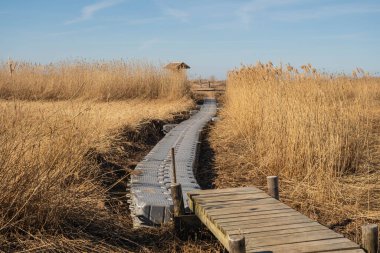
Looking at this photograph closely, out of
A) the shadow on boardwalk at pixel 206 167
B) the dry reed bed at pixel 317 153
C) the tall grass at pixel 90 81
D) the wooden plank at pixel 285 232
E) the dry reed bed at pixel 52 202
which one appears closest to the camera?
the wooden plank at pixel 285 232

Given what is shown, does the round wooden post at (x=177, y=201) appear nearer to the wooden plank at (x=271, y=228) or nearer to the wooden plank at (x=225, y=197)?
the wooden plank at (x=225, y=197)

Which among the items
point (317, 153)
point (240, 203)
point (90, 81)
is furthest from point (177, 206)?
point (90, 81)

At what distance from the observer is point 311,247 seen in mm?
2631

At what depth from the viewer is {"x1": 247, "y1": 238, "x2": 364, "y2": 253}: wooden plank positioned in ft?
8.53

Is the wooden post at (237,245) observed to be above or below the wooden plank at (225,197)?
above

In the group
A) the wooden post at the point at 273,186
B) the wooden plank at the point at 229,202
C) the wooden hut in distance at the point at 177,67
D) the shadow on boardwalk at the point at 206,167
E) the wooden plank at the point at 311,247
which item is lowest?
the shadow on boardwalk at the point at 206,167

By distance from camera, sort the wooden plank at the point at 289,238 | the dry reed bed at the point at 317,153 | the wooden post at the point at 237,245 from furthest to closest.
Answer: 1. the dry reed bed at the point at 317,153
2. the wooden plank at the point at 289,238
3. the wooden post at the point at 237,245

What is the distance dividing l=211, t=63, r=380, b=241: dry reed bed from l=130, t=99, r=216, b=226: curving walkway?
1.53ft

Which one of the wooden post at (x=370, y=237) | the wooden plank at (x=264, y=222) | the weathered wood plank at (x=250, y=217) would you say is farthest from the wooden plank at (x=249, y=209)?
the wooden post at (x=370, y=237)

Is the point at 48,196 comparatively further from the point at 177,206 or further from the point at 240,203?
the point at 240,203

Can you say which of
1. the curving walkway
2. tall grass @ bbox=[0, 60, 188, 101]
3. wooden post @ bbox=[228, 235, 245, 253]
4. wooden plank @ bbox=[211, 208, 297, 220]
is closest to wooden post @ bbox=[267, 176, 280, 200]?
wooden plank @ bbox=[211, 208, 297, 220]

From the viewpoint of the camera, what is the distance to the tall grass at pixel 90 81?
13781 mm

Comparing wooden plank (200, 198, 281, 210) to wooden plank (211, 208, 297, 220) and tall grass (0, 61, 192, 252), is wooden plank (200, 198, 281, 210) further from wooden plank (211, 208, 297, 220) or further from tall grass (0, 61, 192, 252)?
tall grass (0, 61, 192, 252)

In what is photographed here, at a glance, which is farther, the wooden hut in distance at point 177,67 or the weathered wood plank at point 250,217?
the wooden hut in distance at point 177,67
